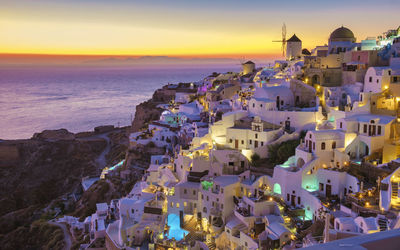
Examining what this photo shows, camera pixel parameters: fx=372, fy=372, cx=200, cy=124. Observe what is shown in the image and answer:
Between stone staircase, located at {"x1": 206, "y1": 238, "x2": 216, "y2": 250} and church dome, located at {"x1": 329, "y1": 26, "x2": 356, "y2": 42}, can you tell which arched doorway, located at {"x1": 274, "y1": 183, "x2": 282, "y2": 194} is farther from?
church dome, located at {"x1": 329, "y1": 26, "x2": 356, "y2": 42}

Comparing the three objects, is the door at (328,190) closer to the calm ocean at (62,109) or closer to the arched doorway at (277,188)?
the arched doorway at (277,188)

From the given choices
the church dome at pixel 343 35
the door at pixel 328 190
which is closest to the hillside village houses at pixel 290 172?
the door at pixel 328 190

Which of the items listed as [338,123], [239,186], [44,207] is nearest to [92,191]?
[44,207]

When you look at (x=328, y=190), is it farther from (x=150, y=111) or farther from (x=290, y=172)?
(x=150, y=111)

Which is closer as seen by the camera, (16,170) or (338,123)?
(338,123)

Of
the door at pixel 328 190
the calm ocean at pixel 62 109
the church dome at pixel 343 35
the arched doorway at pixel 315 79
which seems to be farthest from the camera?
the calm ocean at pixel 62 109

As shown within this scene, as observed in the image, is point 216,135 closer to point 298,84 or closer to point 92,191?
point 298,84
